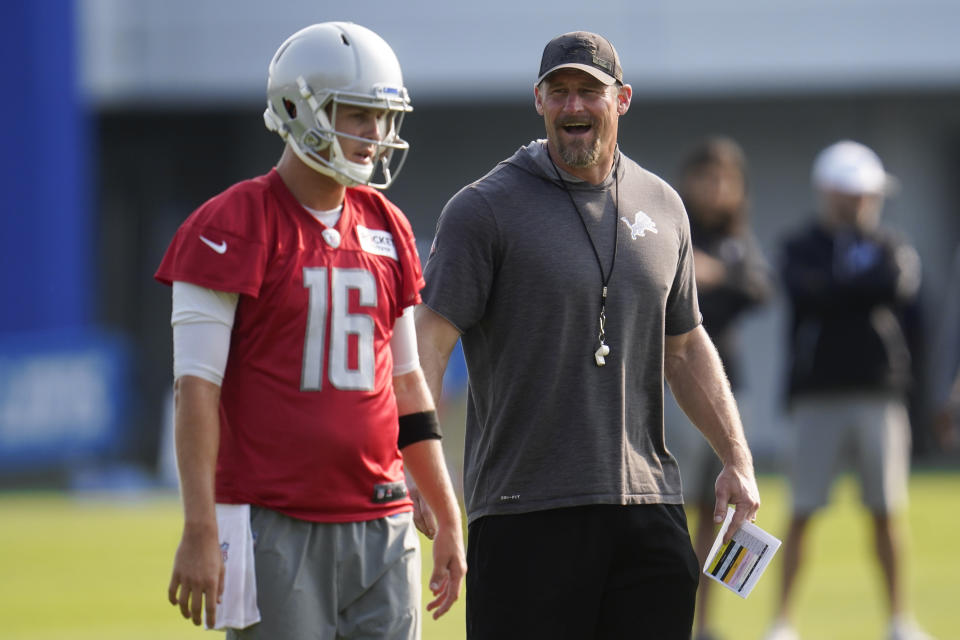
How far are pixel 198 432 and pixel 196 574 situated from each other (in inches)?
13.7

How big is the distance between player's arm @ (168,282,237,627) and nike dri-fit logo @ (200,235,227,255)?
0.35 feet

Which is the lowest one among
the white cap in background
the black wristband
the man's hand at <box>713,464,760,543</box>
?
the man's hand at <box>713,464,760,543</box>

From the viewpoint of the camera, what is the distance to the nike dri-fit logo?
13.8 feet

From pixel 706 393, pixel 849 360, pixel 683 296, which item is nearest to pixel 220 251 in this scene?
pixel 683 296

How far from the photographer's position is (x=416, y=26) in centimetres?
2319

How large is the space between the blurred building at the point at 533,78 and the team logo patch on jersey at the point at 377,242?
16.3 metres

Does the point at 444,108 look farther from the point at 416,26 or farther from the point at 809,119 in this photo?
the point at 809,119

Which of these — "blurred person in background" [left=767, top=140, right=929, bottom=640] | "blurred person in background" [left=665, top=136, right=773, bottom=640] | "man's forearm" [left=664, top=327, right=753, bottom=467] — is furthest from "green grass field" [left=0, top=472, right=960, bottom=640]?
"man's forearm" [left=664, top=327, right=753, bottom=467]

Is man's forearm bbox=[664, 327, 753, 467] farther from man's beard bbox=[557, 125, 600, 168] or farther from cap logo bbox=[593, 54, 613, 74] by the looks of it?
cap logo bbox=[593, 54, 613, 74]

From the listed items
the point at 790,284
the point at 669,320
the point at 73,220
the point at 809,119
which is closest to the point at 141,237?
the point at 73,220

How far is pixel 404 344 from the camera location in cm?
473

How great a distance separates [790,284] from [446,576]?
16.4 ft

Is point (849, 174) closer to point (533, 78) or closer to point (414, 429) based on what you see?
point (414, 429)

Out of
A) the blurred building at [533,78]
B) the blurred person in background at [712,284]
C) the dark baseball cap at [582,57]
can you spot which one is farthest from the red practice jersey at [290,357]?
the blurred building at [533,78]
